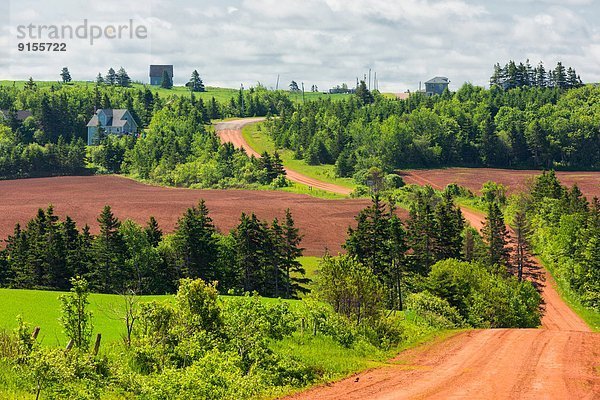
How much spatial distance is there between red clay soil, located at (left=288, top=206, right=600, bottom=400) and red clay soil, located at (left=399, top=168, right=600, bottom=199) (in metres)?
103

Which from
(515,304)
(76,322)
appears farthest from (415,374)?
(515,304)

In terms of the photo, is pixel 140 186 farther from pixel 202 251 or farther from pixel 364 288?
pixel 364 288

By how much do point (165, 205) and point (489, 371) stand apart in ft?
318

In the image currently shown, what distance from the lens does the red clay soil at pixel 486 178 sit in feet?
483

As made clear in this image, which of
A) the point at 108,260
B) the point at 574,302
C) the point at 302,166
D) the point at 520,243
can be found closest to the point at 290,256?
the point at 108,260

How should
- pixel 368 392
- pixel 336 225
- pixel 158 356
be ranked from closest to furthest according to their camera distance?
pixel 368 392 → pixel 158 356 → pixel 336 225

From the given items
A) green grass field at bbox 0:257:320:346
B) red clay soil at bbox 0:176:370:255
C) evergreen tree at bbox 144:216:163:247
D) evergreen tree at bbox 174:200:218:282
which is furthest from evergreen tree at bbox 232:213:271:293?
red clay soil at bbox 0:176:370:255

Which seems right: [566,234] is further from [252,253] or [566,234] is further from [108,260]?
[108,260]

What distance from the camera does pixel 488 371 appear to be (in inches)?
1236

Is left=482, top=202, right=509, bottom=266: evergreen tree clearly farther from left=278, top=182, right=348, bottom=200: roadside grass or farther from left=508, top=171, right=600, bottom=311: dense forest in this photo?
left=278, top=182, right=348, bottom=200: roadside grass

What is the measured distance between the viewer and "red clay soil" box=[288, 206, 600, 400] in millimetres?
27203

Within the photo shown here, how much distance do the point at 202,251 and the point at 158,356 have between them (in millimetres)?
38244

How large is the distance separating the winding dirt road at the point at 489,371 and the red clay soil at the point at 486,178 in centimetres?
10298

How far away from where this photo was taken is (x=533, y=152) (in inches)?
7067
